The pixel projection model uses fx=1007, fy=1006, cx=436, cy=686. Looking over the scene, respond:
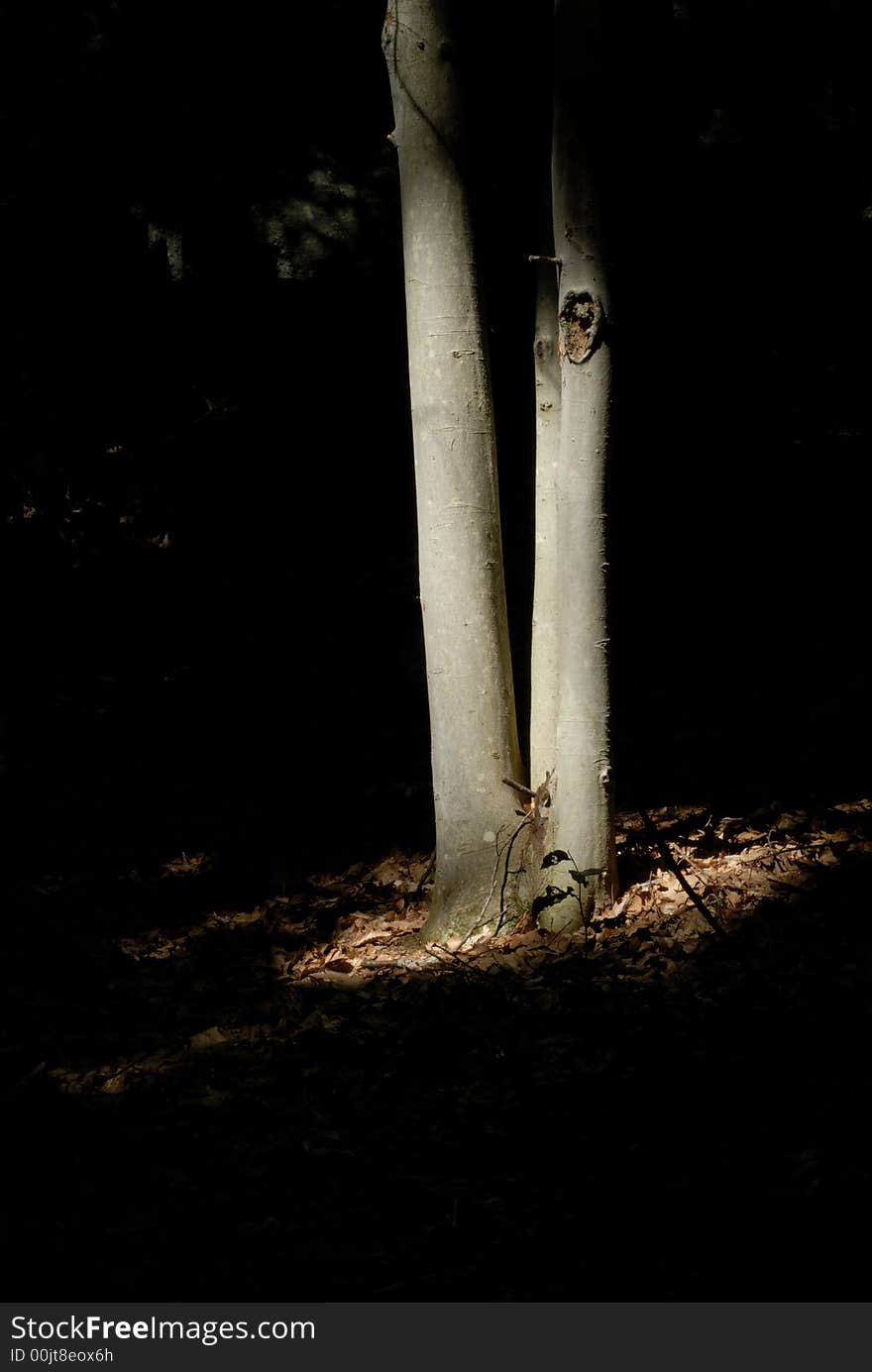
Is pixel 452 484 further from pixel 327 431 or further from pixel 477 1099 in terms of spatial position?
pixel 327 431

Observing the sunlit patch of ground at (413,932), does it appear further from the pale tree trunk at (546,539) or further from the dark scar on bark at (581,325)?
the dark scar on bark at (581,325)

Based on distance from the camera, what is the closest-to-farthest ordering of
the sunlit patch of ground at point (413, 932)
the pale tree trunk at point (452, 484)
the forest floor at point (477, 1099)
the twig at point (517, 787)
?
the forest floor at point (477, 1099) → the sunlit patch of ground at point (413, 932) → the pale tree trunk at point (452, 484) → the twig at point (517, 787)

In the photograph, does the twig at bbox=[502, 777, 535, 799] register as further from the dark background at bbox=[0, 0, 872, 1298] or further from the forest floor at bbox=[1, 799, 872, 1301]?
the dark background at bbox=[0, 0, 872, 1298]

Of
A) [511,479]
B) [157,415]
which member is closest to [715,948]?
[511,479]

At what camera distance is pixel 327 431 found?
6.61m

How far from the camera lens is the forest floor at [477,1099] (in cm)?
244

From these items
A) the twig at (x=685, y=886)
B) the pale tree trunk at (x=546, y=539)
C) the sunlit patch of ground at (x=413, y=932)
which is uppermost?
the pale tree trunk at (x=546, y=539)

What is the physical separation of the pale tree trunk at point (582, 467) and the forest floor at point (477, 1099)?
0.37 metres

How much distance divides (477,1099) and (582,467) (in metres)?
2.35

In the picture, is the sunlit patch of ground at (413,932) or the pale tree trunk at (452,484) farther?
the pale tree trunk at (452,484)

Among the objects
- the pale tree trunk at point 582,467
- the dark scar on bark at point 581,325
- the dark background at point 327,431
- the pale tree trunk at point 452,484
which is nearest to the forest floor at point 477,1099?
the pale tree trunk at point 582,467

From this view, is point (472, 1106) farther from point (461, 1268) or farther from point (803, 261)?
point (803, 261)

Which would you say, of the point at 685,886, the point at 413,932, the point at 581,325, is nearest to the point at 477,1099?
the point at 685,886

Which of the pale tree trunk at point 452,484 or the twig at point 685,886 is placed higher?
the pale tree trunk at point 452,484
